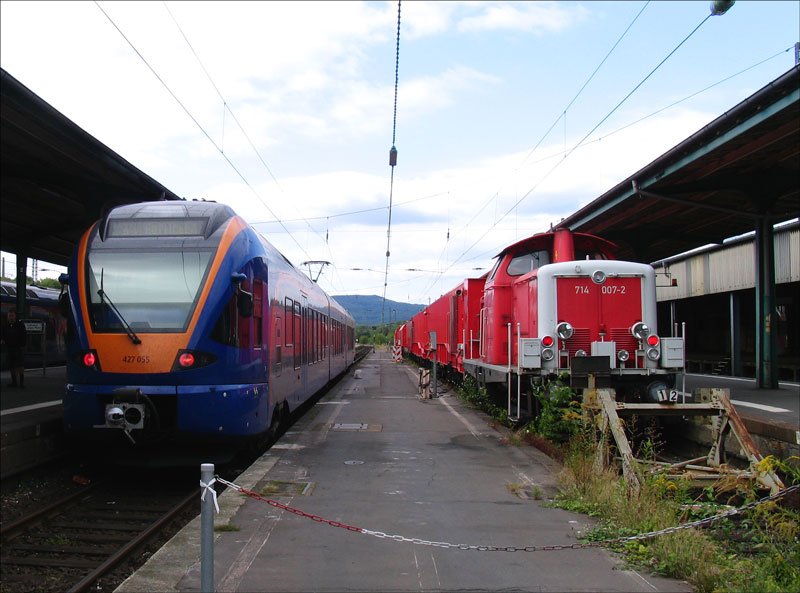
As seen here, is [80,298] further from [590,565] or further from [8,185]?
[8,185]

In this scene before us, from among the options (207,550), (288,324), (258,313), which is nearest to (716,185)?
(288,324)

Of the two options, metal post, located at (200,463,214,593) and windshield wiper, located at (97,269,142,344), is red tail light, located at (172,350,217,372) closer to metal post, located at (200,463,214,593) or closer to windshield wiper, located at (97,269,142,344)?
windshield wiper, located at (97,269,142,344)

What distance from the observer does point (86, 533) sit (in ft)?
23.2

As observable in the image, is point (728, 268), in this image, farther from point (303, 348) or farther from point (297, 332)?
point (297, 332)

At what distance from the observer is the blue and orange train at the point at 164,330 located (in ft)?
25.8

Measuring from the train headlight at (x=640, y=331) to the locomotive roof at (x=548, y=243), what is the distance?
182cm

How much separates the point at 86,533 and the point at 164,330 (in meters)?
2.35

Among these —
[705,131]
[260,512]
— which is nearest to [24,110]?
[260,512]

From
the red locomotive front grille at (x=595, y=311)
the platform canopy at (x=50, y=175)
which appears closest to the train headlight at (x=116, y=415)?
the platform canopy at (x=50, y=175)

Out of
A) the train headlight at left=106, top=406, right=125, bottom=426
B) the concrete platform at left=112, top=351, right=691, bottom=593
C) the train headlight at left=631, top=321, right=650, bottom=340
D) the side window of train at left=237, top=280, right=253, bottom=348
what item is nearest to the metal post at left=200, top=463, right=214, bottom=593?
the concrete platform at left=112, top=351, right=691, bottom=593

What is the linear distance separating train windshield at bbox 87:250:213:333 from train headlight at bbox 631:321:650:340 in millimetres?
6542

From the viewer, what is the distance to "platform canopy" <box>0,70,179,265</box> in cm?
1029

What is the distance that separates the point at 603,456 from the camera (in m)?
8.12

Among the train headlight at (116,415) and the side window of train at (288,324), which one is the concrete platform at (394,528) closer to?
the train headlight at (116,415)
